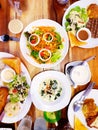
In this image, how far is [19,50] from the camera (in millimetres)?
2254

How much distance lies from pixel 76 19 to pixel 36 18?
0.24 meters

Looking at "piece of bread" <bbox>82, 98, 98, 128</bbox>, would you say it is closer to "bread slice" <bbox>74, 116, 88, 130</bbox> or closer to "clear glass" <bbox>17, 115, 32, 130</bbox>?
"bread slice" <bbox>74, 116, 88, 130</bbox>

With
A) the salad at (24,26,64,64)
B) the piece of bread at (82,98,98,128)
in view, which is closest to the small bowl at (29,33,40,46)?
the salad at (24,26,64,64)

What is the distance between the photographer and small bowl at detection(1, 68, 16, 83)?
7.26 ft

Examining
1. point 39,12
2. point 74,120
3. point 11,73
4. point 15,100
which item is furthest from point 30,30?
point 74,120

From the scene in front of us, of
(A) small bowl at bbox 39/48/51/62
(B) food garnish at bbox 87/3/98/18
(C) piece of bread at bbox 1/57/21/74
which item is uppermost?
(B) food garnish at bbox 87/3/98/18

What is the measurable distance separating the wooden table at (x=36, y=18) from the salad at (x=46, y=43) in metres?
0.06

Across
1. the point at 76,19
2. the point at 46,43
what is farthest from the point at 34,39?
the point at 76,19

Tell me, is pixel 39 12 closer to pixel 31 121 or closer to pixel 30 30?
pixel 30 30

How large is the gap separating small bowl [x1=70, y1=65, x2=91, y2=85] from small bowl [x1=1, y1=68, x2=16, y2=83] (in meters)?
0.35

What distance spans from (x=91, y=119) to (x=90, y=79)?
24cm

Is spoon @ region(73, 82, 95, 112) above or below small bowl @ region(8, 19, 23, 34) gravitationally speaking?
below

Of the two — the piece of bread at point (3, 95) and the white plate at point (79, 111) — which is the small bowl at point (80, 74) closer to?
the white plate at point (79, 111)

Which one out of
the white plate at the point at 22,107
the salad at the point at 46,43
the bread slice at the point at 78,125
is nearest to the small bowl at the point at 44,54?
the salad at the point at 46,43
